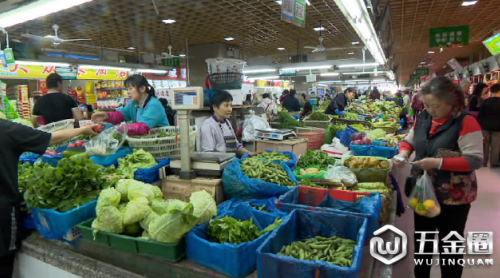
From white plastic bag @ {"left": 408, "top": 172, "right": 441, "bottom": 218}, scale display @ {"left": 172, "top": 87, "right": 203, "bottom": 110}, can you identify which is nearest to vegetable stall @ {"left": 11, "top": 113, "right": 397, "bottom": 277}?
white plastic bag @ {"left": 408, "top": 172, "right": 441, "bottom": 218}

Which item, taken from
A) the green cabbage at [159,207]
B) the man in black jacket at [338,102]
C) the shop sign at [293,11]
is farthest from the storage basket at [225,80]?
the man in black jacket at [338,102]

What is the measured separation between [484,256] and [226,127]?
11.1 ft

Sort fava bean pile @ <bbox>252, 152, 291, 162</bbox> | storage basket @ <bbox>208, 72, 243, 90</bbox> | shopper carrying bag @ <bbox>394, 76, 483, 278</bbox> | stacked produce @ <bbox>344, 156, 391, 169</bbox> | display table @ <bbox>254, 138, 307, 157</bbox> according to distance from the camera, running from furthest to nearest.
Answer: storage basket @ <bbox>208, 72, 243, 90</bbox> → display table @ <bbox>254, 138, 307, 157</bbox> → fava bean pile @ <bbox>252, 152, 291, 162</bbox> → stacked produce @ <bbox>344, 156, 391, 169</bbox> → shopper carrying bag @ <bbox>394, 76, 483, 278</bbox>

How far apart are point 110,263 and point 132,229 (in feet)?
0.97

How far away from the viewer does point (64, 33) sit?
980 centimetres

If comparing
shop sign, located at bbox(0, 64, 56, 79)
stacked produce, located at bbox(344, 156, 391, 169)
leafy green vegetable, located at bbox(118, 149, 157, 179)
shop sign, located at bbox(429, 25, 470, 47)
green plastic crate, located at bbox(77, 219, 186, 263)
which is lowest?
green plastic crate, located at bbox(77, 219, 186, 263)

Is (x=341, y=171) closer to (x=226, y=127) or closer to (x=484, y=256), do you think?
(x=226, y=127)

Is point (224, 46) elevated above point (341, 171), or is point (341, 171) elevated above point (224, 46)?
point (224, 46)

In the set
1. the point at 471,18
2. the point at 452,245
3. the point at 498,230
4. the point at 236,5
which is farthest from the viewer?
the point at 471,18

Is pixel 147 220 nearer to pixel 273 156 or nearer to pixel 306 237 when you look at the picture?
pixel 306 237

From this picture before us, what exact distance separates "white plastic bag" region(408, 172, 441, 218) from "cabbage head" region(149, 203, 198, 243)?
1.69 meters

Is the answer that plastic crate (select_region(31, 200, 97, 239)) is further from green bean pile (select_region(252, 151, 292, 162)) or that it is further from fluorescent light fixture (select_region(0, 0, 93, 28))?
fluorescent light fixture (select_region(0, 0, 93, 28))

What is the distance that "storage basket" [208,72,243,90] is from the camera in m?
4.89

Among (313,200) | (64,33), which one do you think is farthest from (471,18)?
(64,33)
